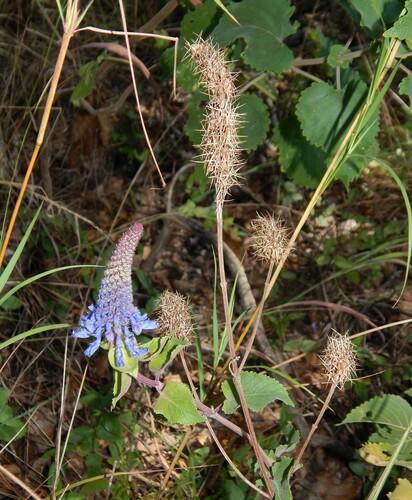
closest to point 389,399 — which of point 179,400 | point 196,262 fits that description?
point 179,400

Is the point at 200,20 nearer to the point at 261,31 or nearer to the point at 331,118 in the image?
the point at 261,31

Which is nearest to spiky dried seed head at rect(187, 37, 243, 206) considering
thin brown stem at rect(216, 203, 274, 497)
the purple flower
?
thin brown stem at rect(216, 203, 274, 497)

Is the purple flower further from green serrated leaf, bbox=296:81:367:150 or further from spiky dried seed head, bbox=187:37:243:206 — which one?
green serrated leaf, bbox=296:81:367:150

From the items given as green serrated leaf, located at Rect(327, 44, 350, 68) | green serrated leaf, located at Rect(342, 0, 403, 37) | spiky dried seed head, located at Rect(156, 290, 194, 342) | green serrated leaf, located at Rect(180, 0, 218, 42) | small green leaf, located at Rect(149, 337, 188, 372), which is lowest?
spiky dried seed head, located at Rect(156, 290, 194, 342)

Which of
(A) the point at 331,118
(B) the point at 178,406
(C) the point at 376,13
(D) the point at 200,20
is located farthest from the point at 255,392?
(D) the point at 200,20

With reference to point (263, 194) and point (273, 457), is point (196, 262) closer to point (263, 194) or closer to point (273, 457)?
point (263, 194)

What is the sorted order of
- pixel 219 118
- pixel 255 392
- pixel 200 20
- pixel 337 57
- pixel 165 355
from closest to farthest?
pixel 219 118 < pixel 165 355 < pixel 255 392 < pixel 337 57 < pixel 200 20

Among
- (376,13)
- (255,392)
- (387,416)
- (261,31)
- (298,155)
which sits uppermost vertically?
(376,13)
